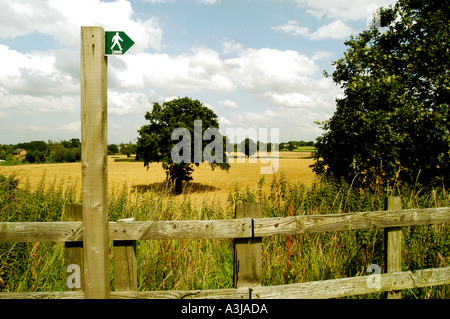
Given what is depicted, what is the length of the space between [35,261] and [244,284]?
2.73m

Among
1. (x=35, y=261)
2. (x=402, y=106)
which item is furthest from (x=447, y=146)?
(x=35, y=261)

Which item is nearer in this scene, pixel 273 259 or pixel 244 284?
pixel 244 284

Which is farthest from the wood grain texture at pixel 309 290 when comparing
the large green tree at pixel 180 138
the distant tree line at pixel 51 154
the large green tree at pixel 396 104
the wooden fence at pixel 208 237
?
the distant tree line at pixel 51 154

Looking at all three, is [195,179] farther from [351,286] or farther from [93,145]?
[93,145]

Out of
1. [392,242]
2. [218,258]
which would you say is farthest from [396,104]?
[218,258]

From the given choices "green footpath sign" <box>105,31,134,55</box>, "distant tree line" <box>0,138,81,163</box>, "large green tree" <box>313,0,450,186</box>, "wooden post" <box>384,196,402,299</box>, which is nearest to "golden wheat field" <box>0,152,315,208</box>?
"large green tree" <box>313,0,450,186</box>

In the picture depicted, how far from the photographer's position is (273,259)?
4.04 meters

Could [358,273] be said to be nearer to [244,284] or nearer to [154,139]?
[244,284]

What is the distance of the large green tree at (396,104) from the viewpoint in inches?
323

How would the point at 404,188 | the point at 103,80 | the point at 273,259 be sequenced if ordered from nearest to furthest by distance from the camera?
the point at 103,80, the point at 273,259, the point at 404,188

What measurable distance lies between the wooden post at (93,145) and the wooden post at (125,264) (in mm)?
230

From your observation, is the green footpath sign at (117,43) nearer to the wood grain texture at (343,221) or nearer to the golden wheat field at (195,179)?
the wood grain texture at (343,221)

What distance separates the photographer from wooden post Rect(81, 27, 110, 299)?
2.55m

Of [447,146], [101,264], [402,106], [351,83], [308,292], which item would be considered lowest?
[308,292]
